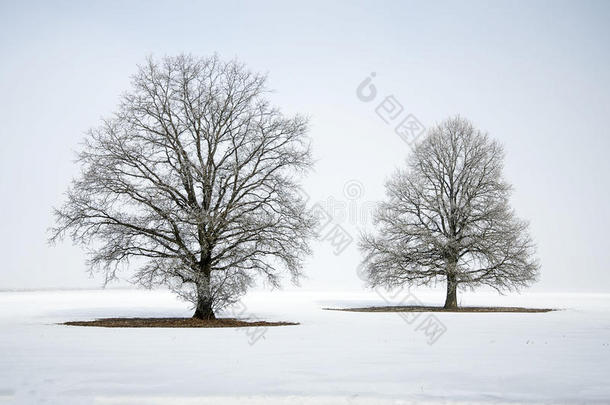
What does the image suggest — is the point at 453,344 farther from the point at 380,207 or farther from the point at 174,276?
the point at 380,207

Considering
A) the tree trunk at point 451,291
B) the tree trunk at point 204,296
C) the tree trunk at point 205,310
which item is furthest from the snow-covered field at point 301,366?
the tree trunk at point 451,291

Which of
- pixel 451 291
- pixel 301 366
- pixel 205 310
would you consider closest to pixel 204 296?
pixel 205 310

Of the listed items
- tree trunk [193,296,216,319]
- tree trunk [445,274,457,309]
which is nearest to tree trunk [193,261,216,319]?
tree trunk [193,296,216,319]

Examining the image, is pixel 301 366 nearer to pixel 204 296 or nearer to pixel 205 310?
pixel 204 296

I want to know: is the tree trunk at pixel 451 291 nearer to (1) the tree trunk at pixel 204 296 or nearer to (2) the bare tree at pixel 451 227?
(2) the bare tree at pixel 451 227

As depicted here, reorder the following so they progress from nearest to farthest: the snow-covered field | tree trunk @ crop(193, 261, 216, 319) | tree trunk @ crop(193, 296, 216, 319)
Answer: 1. the snow-covered field
2. tree trunk @ crop(193, 261, 216, 319)
3. tree trunk @ crop(193, 296, 216, 319)

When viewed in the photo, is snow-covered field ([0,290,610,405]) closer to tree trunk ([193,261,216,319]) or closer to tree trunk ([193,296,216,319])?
tree trunk ([193,261,216,319])

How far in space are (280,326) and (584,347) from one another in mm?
11833

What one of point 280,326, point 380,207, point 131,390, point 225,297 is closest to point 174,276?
point 225,297

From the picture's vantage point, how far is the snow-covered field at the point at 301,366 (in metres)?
9.85

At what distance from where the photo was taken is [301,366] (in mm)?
12852

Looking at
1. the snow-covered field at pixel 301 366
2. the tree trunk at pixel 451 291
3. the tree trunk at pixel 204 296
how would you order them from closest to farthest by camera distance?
the snow-covered field at pixel 301 366 → the tree trunk at pixel 204 296 → the tree trunk at pixel 451 291

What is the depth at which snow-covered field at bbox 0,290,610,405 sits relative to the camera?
9.85 meters

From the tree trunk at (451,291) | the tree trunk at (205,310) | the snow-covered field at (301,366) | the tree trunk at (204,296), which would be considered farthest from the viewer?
the tree trunk at (451,291)
